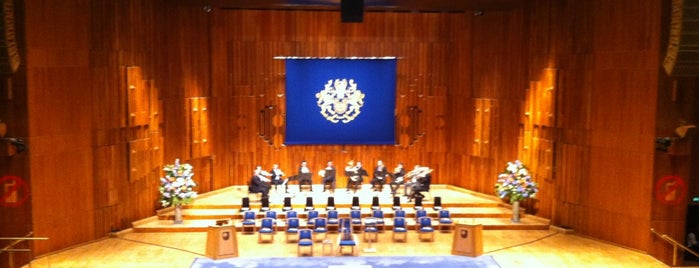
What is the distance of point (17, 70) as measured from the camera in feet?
41.0

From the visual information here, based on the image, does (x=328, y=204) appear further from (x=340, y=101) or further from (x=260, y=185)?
(x=340, y=101)

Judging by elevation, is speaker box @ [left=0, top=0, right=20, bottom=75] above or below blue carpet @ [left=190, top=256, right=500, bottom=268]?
above

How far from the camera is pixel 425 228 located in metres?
14.5

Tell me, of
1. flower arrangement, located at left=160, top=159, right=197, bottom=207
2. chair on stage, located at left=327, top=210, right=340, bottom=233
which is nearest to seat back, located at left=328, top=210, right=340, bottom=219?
chair on stage, located at left=327, top=210, right=340, bottom=233

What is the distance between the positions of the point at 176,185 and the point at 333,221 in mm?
3578

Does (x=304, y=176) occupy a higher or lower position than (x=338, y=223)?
higher

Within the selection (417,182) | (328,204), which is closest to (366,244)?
(328,204)

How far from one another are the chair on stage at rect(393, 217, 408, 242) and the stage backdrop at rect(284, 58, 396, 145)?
489 cm

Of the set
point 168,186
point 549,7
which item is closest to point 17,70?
point 168,186

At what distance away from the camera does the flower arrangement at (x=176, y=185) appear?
15367mm

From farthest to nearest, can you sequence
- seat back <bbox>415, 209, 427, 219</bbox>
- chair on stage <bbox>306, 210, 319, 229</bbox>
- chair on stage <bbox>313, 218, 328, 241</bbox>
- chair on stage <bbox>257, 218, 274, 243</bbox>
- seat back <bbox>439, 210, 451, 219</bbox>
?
seat back <bbox>439, 210, 451, 219</bbox> < seat back <bbox>415, 209, 427, 219</bbox> < chair on stage <bbox>306, 210, 319, 229</bbox> < chair on stage <bbox>257, 218, 274, 243</bbox> < chair on stage <bbox>313, 218, 328, 241</bbox>

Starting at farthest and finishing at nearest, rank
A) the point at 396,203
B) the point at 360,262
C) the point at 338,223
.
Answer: the point at 396,203 → the point at 338,223 → the point at 360,262

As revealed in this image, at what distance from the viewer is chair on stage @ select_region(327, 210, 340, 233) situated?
591 inches

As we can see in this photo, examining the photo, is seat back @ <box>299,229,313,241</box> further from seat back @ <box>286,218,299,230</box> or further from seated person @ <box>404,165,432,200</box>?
seated person @ <box>404,165,432,200</box>
